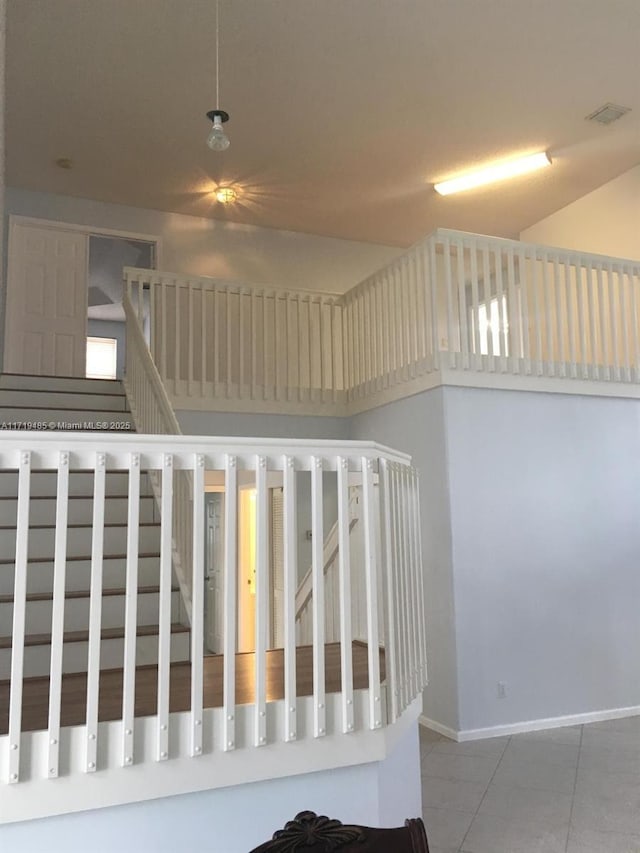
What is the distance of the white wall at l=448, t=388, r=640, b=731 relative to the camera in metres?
5.02

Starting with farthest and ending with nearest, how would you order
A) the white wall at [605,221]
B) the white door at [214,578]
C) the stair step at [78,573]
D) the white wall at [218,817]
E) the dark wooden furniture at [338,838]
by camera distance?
the white door at [214,578] → the white wall at [605,221] → the stair step at [78,573] → the white wall at [218,817] → the dark wooden furniture at [338,838]

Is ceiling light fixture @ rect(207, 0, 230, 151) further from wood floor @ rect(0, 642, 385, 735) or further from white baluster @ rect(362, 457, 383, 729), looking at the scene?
wood floor @ rect(0, 642, 385, 735)

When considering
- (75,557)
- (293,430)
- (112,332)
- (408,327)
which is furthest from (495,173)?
(112,332)

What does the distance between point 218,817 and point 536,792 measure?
7.60 feet

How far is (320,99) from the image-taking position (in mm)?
5688

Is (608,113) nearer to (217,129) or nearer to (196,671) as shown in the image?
(217,129)

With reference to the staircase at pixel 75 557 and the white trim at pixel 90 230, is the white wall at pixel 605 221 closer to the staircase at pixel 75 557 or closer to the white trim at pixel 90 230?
the white trim at pixel 90 230

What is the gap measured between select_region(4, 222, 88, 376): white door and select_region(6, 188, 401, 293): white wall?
0.26m

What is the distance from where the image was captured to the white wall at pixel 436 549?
4.96 m

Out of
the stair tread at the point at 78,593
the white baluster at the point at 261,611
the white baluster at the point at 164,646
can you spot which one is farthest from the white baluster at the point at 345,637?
the stair tread at the point at 78,593

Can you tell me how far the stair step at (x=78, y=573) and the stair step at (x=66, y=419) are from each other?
1.58 metres

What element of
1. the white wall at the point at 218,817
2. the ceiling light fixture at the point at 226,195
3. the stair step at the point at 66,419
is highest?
the ceiling light fixture at the point at 226,195

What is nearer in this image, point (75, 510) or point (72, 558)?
point (72, 558)

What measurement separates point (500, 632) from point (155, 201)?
545 cm
